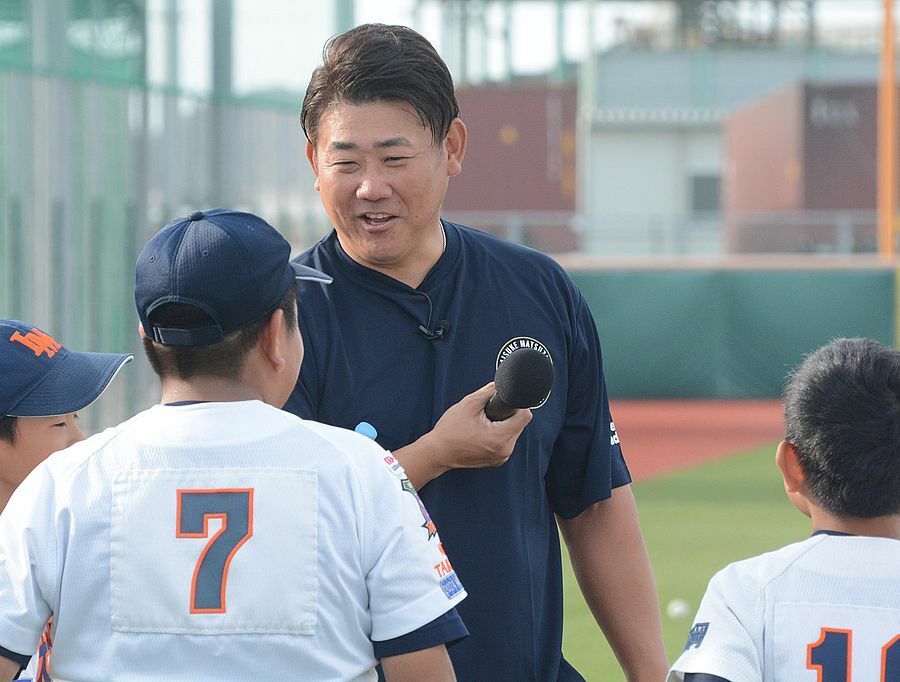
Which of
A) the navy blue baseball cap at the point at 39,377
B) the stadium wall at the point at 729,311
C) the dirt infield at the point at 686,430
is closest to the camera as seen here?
the navy blue baseball cap at the point at 39,377

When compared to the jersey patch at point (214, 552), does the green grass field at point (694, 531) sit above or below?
below

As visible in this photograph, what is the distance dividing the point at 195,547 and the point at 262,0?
1185 centimetres

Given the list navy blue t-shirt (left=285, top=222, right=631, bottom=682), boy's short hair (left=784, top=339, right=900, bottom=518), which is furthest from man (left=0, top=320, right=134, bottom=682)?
boy's short hair (left=784, top=339, right=900, bottom=518)

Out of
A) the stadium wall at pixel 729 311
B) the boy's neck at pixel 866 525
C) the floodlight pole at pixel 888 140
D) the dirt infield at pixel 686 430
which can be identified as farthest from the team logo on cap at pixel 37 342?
the floodlight pole at pixel 888 140

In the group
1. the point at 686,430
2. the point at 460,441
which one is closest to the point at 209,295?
the point at 460,441

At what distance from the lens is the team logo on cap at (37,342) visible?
2.71m

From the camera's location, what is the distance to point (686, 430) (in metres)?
16.4

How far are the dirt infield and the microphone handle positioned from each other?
10.1 m

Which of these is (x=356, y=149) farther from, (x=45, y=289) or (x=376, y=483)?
(x=45, y=289)

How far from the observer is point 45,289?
386 inches

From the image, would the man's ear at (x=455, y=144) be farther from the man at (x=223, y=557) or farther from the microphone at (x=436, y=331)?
the man at (x=223, y=557)

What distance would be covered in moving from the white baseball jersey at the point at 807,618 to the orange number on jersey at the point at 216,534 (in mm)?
710

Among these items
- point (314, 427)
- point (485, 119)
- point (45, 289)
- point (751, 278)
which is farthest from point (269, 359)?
point (485, 119)

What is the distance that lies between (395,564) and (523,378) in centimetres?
53
